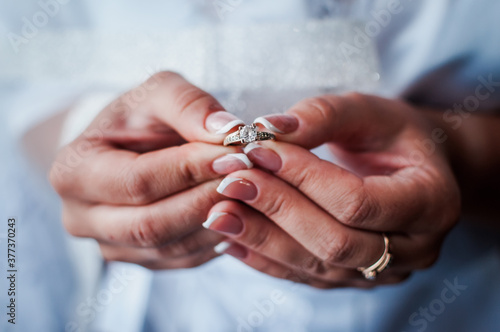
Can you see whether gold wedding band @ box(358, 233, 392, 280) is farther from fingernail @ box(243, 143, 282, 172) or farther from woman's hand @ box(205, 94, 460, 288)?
fingernail @ box(243, 143, 282, 172)

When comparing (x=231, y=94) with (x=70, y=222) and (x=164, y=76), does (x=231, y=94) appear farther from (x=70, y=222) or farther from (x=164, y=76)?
(x=70, y=222)

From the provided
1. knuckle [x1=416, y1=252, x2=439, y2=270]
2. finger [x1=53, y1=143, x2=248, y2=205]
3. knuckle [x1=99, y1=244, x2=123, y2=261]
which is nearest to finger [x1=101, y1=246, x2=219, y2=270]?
Result: knuckle [x1=99, y1=244, x2=123, y2=261]

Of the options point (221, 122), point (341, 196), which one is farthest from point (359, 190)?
point (221, 122)

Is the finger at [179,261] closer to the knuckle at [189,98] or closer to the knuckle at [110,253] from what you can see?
the knuckle at [110,253]

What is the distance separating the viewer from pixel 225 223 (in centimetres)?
31

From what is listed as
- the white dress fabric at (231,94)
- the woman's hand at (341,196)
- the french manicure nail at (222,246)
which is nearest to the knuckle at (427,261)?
the woman's hand at (341,196)

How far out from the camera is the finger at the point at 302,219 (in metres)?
0.29

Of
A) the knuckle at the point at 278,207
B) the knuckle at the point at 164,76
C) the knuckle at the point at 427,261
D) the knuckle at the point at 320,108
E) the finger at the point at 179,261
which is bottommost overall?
the finger at the point at 179,261

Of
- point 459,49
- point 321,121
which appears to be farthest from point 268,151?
point 459,49

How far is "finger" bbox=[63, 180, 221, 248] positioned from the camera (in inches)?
12.5

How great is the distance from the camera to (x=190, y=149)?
11.7 inches

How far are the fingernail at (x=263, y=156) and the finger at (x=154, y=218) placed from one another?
0.15 feet

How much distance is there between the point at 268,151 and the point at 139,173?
111mm

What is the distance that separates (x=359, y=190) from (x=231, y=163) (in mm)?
110
